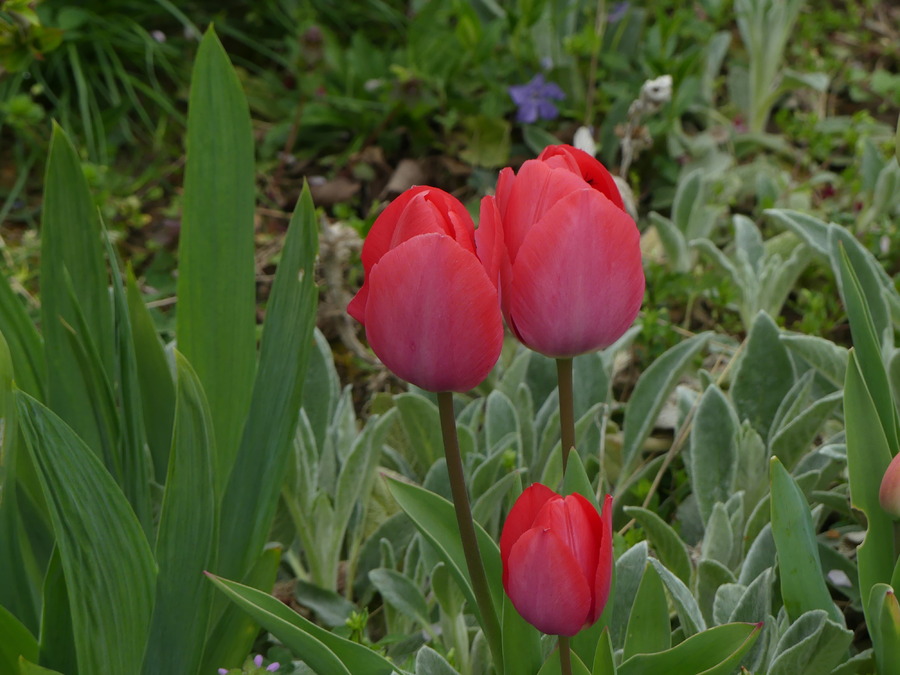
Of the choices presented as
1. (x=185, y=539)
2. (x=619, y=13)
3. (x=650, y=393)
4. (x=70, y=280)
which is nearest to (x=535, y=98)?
(x=619, y=13)

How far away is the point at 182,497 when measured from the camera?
2.74ft

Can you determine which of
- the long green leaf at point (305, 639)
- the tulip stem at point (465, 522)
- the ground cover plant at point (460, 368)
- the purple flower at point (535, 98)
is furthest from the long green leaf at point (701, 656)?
the purple flower at point (535, 98)

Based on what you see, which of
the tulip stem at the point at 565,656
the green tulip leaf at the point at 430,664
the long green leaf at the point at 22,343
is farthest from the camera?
the long green leaf at the point at 22,343

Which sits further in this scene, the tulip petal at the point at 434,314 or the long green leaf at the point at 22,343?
the long green leaf at the point at 22,343

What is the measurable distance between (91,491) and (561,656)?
39cm

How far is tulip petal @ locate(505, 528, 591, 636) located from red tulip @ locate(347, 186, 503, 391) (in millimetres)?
113

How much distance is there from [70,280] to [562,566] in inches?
26.6

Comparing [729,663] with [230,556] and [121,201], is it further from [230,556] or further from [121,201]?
[121,201]

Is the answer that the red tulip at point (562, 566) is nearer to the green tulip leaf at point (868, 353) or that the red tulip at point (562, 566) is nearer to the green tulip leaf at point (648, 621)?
the green tulip leaf at point (648, 621)

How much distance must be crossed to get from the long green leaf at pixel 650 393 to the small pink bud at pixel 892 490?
0.53m

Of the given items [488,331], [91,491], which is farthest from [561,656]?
[91,491]

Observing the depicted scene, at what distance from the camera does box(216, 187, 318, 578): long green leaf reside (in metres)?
1.00

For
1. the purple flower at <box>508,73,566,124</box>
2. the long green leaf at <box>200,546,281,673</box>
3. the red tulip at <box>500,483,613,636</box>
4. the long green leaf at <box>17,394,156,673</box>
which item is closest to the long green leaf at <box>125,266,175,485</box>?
the long green leaf at <box>200,546,281,673</box>

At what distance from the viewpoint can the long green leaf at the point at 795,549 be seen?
904 millimetres
